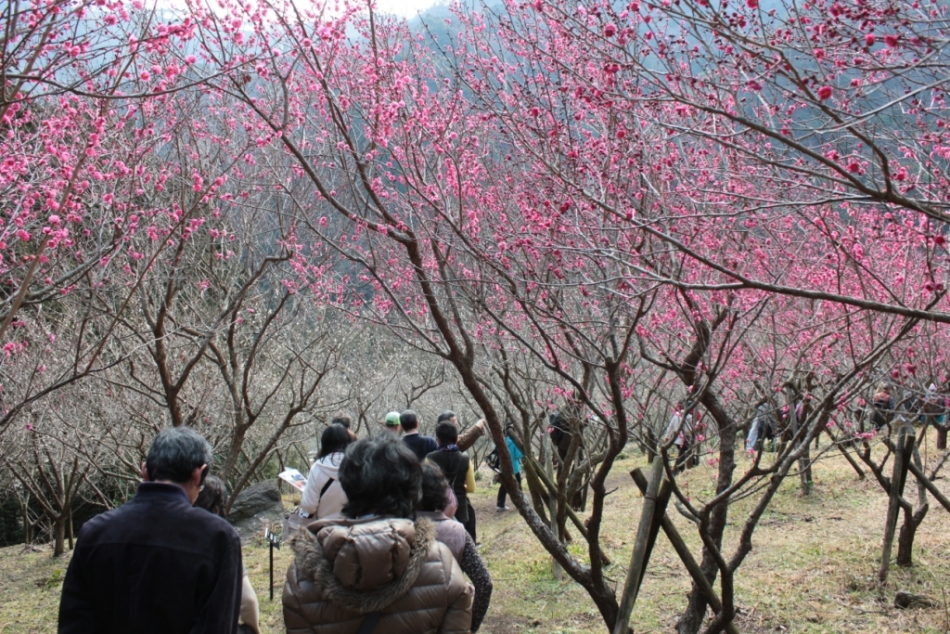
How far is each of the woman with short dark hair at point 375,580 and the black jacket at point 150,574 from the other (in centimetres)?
23

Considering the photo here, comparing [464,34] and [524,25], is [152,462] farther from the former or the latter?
[464,34]

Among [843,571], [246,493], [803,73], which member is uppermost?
[803,73]

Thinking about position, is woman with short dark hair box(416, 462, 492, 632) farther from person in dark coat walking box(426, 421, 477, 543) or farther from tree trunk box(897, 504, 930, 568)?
tree trunk box(897, 504, 930, 568)

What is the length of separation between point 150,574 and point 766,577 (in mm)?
5820

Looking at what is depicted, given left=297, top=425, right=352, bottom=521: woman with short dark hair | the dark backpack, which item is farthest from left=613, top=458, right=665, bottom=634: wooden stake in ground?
the dark backpack

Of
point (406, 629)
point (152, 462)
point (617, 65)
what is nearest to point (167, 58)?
point (617, 65)

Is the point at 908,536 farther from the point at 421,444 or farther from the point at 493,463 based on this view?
the point at 493,463

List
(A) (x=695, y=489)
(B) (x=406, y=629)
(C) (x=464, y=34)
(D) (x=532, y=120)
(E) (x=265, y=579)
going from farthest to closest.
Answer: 1. (A) (x=695, y=489)
2. (E) (x=265, y=579)
3. (C) (x=464, y=34)
4. (D) (x=532, y=120)
5. (B) (x=406, y=629)

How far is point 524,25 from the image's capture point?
5.17 metres

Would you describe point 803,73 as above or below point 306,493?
above

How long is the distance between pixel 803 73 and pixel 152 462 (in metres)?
2.90

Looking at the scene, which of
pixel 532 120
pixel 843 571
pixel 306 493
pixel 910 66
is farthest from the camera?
pixel 843 571

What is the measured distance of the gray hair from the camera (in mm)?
2453

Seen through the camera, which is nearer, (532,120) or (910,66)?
(910,66)
